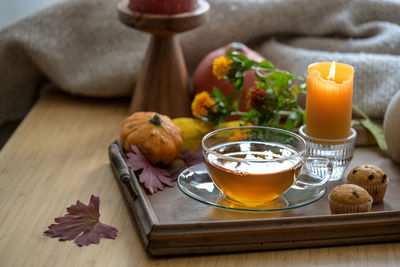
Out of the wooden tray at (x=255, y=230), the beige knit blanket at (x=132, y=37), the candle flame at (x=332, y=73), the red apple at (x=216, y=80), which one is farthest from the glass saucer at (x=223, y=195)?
the beige knit blanket at (x=132, y=37)

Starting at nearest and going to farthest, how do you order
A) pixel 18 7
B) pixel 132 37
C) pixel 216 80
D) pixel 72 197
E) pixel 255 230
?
pixel 255 230, pixel 72 197, pixel 216 80, pixel 132 37, pixel 18 7

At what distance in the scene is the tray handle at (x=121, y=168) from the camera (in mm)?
629

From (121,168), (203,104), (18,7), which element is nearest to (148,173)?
(121,168)

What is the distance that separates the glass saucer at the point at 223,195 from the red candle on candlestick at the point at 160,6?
0.28 metres

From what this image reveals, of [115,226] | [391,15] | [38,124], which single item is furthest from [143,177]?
[391,15]

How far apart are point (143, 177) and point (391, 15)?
0.59 metres

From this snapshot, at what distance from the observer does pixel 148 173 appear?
678mm

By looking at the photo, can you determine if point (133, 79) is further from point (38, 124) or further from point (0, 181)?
point (0, 181)

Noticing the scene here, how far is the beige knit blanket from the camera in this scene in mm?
985

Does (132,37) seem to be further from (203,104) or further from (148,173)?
(148,173)

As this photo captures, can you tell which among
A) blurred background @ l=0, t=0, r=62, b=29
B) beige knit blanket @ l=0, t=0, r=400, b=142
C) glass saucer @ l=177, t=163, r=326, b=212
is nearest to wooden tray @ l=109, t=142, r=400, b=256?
glass saucer @ l=177, t=163, r=326, b=212

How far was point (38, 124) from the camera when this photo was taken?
3.01ft

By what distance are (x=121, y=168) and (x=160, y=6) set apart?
270mm

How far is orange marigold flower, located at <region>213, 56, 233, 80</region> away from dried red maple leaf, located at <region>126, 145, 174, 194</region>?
18 cm
